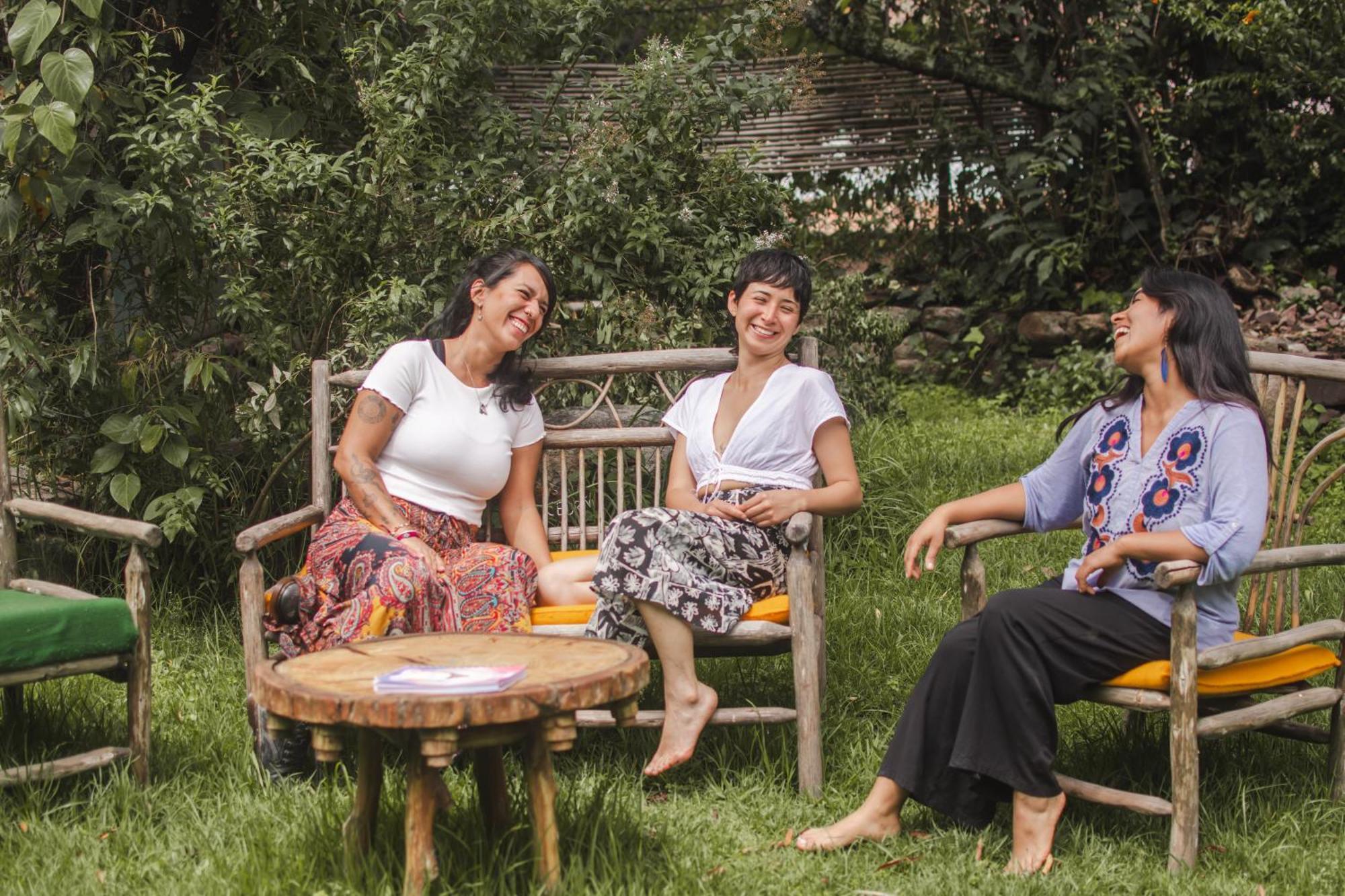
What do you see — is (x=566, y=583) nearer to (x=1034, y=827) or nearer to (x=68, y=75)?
(x=1034, y=827)

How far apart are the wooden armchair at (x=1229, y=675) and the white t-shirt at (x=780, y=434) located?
578 millimetres

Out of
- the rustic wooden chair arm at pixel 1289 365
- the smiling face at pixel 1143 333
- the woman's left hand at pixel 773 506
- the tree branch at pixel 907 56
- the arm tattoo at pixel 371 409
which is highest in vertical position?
the tree branch at pixel 907 56

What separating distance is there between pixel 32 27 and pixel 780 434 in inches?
104

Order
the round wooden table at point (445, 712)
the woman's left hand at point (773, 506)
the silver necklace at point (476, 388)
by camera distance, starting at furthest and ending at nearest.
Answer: the silver necklace at point (476, 388)
the woman's left hand at point (773, 506)
the round wooden table at point (445, 712)

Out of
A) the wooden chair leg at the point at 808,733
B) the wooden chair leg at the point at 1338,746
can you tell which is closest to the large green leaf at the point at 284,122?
the wooden chair leg at the point at 808,733

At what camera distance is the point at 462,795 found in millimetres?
3533

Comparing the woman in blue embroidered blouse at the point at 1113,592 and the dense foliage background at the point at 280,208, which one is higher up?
the dense foliage background at the point at 280,208

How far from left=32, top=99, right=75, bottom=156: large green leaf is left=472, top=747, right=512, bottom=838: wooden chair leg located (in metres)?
2.33

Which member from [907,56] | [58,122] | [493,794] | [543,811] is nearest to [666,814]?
[493,794]

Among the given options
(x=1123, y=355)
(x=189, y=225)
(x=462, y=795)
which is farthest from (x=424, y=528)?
(x=1123, y=355)

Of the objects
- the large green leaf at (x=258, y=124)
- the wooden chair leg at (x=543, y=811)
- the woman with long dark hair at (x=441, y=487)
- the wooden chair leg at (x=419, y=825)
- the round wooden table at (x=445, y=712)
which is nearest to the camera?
the round wooden table at (x=445, y=712)

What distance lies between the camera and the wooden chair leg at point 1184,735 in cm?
312

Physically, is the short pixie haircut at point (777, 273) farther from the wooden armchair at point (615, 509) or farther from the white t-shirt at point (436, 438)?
the white t-shirt at point (436, 438)

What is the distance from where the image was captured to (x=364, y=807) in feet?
A: 9.85
